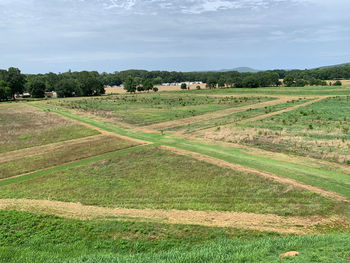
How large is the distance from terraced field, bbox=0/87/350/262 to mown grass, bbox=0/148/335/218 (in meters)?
0.07

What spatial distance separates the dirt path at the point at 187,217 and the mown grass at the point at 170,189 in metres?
0.58

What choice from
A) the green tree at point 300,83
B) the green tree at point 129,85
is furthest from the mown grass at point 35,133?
the green tree at point 300,83

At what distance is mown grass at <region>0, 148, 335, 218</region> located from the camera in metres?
14.9

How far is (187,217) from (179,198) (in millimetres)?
2374

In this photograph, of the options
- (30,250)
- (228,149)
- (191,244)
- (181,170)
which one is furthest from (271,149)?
(30,250)

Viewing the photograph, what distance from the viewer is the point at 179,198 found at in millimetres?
16047

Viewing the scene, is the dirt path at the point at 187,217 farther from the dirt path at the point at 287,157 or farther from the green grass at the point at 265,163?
the dirt path at the point at 287,157

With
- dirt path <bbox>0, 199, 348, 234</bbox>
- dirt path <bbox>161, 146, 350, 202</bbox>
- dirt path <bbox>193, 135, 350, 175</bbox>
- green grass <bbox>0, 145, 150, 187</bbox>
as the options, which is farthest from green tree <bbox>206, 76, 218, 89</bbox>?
dirt path <bbox>0, 199, 348, 234</bbox>

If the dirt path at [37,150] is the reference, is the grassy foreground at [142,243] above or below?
below

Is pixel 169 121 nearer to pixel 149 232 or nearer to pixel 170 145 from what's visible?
pixel 170 145

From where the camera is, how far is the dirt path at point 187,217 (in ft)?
41.8

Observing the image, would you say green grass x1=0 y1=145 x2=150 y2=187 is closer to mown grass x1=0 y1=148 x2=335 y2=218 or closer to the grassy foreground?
mown grass x1=0 y1=148 x2=335 y2=218

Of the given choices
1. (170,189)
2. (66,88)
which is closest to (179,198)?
(170,189)

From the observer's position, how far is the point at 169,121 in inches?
1791
